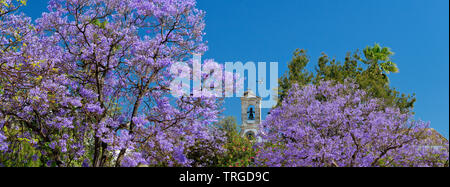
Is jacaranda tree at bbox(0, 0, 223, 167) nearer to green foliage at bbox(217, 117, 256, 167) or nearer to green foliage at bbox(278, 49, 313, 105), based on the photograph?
green foliage at bbox(217, 117, 256, 167)

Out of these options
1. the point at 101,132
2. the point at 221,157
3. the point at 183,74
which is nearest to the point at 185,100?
the point at 183,74

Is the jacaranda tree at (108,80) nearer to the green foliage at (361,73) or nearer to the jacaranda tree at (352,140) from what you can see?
the jacaranda tree at (352,140)

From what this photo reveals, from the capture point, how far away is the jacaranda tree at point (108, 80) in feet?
33.1

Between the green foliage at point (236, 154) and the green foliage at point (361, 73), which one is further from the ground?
the green foliage at point (361, 73)

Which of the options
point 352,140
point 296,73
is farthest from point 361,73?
point 352,140

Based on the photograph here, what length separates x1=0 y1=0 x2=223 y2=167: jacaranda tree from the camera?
1010 cm

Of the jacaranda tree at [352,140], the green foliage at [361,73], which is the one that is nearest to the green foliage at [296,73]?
the green foliage at [361,73]

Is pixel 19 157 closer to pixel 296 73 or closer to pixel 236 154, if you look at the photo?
pixel 236 154

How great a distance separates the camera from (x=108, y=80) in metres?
11.1

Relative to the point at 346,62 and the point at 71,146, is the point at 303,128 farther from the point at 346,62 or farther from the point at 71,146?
the point at 346,62

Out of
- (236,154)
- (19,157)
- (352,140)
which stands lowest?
(19,157)

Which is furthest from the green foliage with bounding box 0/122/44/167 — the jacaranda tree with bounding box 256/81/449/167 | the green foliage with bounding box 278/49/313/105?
the green foliage with bounding box 278/49/313/105
